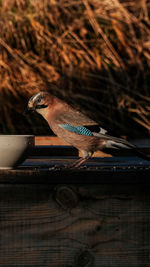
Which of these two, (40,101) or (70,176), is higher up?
(40,101)

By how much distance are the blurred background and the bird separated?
1.97 meters

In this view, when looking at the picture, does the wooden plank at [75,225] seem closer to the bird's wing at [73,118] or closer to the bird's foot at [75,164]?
the bird's foot at [75,164]

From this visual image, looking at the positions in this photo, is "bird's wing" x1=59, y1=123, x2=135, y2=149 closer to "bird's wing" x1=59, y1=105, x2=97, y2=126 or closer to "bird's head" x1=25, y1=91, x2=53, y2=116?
"bird's wing" x1=59, y1=105, x2=97, y2=126

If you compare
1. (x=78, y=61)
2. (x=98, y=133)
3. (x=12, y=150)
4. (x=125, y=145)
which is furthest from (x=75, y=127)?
(x=78, y=61)

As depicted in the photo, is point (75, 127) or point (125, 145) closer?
point (125, 145)

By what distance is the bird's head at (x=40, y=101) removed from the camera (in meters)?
2.49

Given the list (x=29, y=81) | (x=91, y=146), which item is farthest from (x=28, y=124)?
(x=91, y=146)

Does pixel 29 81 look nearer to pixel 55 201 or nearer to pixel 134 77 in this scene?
pixel 134 77

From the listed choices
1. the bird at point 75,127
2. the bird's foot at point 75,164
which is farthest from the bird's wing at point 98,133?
the bird's foot at point 75,164

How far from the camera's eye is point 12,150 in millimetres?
1812

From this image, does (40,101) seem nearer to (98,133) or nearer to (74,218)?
(98,133)

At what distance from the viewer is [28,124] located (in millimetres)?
4984

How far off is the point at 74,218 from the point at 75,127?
79 centimetres

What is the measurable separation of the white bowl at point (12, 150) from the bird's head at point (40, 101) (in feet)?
2.10
